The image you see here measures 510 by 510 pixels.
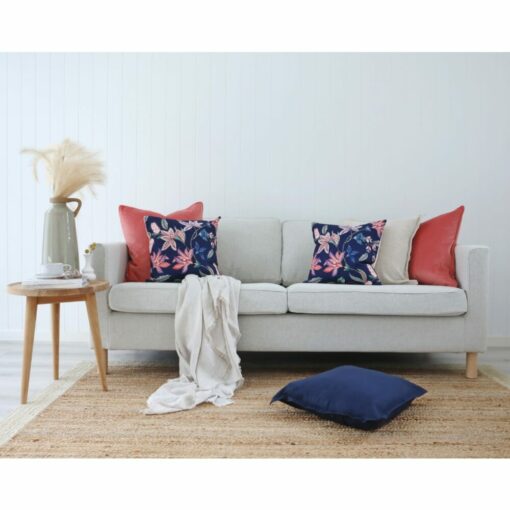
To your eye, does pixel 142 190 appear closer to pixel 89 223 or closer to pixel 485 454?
pixel 89 223

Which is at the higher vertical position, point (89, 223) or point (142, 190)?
point (142, 190)

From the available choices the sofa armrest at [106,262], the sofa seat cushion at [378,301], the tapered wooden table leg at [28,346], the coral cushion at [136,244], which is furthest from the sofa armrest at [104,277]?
the sofa seat cushion at [378,301]

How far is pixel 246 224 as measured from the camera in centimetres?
381

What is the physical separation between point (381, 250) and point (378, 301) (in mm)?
535

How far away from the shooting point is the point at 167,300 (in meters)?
3.06

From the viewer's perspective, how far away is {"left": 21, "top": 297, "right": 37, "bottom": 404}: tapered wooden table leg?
8.49 ft

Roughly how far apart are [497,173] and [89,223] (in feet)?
9.87

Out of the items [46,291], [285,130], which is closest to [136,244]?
[46,291]

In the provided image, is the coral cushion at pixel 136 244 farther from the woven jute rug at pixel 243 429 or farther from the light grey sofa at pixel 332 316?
→ the woven jute rug at pixel 243 429

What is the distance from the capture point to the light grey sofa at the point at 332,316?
10.1ft

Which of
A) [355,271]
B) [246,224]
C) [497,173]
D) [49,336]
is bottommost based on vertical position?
[49,336]

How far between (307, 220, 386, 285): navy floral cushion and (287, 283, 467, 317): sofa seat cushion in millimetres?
229
